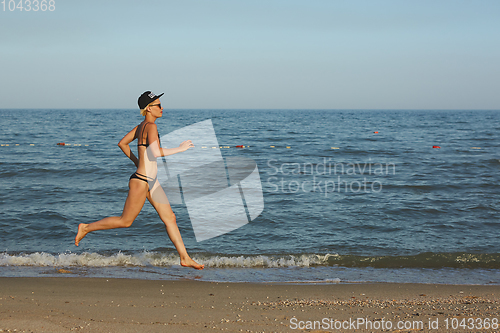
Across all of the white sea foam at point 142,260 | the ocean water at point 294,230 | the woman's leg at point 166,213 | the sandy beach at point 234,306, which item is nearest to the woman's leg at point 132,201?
the woman's leg at point 166,213

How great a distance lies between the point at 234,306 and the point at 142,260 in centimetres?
352

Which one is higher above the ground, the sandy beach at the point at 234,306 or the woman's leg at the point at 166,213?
the woman's leg at the point at 166,213

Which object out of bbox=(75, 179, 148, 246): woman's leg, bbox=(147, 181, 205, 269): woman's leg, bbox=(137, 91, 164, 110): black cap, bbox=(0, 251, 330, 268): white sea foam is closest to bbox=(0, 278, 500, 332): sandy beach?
bbox=(147, 181, 205, 269): woman's leg

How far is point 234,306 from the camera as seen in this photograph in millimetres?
6250

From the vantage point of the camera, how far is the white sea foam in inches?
343

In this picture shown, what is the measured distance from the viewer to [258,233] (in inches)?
446

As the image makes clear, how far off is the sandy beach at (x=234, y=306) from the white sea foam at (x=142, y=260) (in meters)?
1.31

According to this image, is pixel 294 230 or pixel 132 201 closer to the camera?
pixel 132 201

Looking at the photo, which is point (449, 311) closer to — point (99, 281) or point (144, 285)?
point (144, 285)

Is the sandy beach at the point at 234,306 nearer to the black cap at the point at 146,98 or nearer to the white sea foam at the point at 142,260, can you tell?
the white sea foam at the point at 142,260

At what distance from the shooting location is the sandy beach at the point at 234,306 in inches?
207

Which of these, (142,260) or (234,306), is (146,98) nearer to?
(234,306)

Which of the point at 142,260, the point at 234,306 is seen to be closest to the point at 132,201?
the point at 234,306

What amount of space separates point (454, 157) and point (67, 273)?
26.0 m
